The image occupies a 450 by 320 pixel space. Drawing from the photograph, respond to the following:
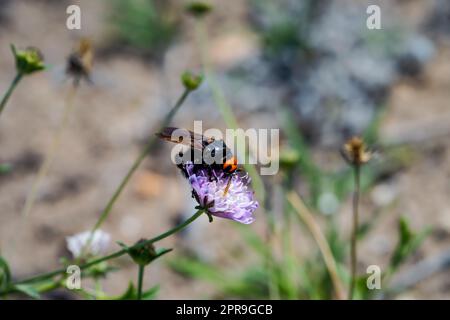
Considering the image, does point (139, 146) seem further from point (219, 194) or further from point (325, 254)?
point (219, 194)

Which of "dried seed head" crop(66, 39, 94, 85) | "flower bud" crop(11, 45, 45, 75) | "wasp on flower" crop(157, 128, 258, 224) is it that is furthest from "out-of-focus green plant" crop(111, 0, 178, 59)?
"wasp on flower" crop(157, 128, 258, 224)

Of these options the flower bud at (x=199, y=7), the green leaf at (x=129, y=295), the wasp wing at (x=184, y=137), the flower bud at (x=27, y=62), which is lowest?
the green leaf at (x=129, y=295)

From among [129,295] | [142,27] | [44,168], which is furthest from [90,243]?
[142,27]

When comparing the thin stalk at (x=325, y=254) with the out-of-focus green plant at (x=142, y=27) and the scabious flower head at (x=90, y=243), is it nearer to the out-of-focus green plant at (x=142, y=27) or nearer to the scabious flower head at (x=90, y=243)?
the scabious flower head at (x=90, y=243)

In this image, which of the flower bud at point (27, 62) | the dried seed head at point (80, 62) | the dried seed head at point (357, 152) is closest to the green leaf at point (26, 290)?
the flower bud at point (27, 62)

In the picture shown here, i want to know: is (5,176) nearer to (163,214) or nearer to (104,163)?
(104,163)

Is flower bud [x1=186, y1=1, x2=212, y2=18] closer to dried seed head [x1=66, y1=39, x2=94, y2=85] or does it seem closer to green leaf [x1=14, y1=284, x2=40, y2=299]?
dried seed head [x1=66, y1=39, x2=94, y2=85]
